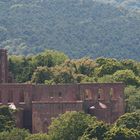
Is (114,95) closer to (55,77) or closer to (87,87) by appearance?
(87,87)

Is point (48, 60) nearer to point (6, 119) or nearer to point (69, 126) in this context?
point (6, 119)

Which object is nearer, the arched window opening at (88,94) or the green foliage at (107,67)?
the arched window opening at (88,94)

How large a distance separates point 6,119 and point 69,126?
21.6 ft

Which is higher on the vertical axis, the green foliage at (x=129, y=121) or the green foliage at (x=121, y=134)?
the green foliage at (x=129, y=121)

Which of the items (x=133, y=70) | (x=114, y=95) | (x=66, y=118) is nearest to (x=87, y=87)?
(x=114, y=95)

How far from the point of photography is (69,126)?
109438 mm

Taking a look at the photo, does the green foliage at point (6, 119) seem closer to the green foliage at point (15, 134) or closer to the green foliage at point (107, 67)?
the green foliage at point (15, 134)

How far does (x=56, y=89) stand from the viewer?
118625 millimetres

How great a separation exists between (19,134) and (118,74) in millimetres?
29447

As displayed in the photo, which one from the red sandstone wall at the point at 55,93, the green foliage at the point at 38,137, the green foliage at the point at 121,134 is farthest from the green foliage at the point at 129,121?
the red sandstone wall at the point at 55,93

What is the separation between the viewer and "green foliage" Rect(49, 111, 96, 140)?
109m

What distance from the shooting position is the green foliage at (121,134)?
106688 millimetres

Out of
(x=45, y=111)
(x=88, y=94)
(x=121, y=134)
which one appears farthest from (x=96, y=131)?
(x=88, y=94)

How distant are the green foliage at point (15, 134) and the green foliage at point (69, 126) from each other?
256 centimetres
